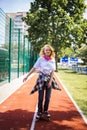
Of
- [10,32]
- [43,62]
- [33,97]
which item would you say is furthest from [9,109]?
[10,32]

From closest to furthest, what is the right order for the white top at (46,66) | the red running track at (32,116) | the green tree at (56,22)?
the red running track at (32,116), the white top at (46,66), the green tree at (56,22)

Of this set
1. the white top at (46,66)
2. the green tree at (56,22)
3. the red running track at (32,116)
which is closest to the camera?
the red running track at (32,116)

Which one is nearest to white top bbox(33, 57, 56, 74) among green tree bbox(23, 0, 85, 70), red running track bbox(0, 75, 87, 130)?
red running track bbox(0, 75, 87, 130)

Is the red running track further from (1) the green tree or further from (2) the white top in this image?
(1) the green tree

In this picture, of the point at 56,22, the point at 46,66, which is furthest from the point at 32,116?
the point at 56,22

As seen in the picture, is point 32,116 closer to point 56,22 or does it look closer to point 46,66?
point 46,66

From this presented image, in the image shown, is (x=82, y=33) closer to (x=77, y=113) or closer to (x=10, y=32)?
(x=10, y=32)

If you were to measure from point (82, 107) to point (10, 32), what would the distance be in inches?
405

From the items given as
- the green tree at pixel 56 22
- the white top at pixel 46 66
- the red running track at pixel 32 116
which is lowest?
the red running track at pixel 32 116

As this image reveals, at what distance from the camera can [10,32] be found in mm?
A: 21422

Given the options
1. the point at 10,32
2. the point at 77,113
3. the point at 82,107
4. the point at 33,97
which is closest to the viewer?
the point at 77,113

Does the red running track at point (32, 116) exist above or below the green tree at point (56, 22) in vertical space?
below

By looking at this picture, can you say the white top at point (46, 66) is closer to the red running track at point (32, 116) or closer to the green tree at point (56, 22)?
the red running track at point (32, 116)

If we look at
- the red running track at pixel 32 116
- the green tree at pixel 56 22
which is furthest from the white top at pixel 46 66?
the green tree at pixel 56 22
